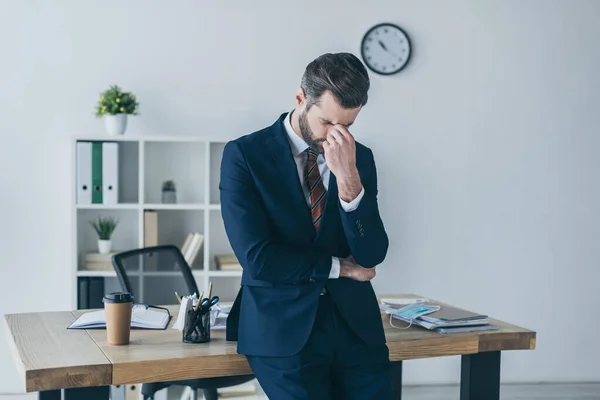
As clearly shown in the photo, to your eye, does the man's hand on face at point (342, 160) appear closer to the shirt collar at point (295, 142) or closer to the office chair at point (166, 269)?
the shirt collar at point (295, 142)

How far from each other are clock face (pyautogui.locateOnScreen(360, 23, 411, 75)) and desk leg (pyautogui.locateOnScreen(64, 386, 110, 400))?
300 centimetres

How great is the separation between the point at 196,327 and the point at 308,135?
66 centimetres

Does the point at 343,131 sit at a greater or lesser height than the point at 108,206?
greater

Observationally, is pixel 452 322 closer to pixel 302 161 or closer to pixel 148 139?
pixel 302 161

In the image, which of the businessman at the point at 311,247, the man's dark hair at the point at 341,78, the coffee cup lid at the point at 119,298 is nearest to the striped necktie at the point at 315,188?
the businessman at the point at 311,247

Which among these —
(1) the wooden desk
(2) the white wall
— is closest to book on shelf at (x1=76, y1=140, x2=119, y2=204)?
(2) the white wall

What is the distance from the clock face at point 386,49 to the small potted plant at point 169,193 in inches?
55.1

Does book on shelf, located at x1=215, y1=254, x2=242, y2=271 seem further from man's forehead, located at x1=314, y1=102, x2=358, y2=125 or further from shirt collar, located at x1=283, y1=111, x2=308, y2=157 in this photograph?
man's forehead, located at x1=314, y1=102, x2=358, y2=125

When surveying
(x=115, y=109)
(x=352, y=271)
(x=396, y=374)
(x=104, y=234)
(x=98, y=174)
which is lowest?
(x=396, y=374)

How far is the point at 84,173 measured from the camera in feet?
12.9

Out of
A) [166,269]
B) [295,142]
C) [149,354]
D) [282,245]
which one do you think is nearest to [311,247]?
[282,245]

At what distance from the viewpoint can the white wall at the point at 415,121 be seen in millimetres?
4152

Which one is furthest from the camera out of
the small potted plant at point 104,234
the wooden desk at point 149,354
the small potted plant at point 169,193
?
the small potted plant at point 169,193

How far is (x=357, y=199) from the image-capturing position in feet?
Result: 6.57
